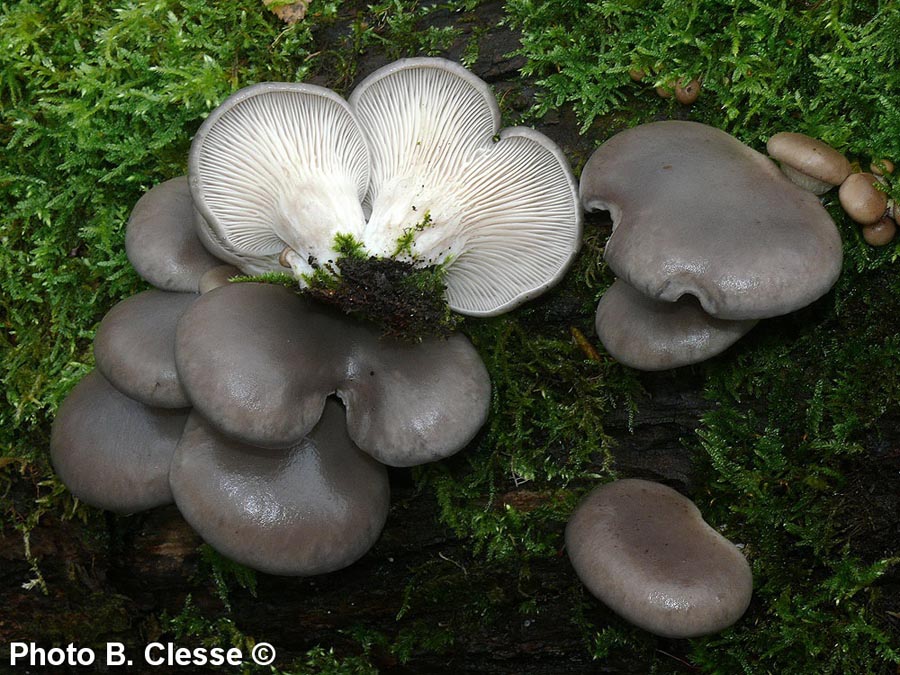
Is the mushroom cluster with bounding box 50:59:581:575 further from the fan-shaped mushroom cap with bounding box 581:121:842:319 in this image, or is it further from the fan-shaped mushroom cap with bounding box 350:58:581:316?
the fan-shaped mushroom cap with bounding box 581:121:842:319

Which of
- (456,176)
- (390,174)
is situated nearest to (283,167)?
(390,174)

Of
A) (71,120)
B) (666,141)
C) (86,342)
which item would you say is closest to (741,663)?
(666,141)

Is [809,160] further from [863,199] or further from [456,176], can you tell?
[456,176]

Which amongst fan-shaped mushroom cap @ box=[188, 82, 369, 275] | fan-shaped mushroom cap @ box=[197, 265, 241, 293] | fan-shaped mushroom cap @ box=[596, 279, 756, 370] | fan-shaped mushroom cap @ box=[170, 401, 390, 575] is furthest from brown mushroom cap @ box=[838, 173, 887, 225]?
fan-shaped mushroom cap @ box=[197, 265, 241, 293]

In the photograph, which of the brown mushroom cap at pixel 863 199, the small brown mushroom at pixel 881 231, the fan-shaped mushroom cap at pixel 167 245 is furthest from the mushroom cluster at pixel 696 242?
the fan-shaped mushroom cap at pixel 167 245

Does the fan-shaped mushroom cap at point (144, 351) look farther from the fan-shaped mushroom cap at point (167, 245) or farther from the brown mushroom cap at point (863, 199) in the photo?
the brown mushroom cap at point (863, 199)

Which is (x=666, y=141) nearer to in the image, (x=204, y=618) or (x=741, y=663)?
(x=741, y=663)
